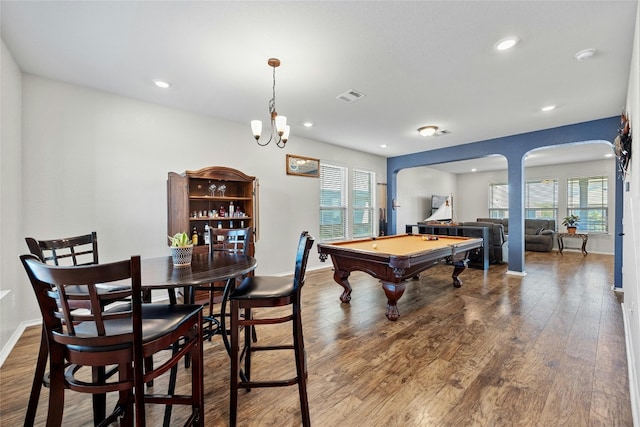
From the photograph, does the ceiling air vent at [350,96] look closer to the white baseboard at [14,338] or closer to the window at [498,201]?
the white baseboard at [14,338]

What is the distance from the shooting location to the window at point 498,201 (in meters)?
9.79

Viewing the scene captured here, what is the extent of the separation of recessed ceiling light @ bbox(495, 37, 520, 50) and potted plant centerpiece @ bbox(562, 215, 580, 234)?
7.89m

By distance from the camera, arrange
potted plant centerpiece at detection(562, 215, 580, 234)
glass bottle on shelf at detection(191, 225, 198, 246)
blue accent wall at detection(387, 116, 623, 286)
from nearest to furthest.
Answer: glass bottle on shelf at detection(191, 225, 198, 246) < blue accent wall at detection(387, 116, 623, 286) < potted plant centerpiece at detection(562, 215, 580, 234)

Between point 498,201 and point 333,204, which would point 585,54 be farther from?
point 498,201

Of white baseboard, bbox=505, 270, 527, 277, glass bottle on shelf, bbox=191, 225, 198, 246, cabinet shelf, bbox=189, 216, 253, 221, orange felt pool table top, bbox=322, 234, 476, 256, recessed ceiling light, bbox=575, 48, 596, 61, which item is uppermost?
recessed ceiling light, bbox=575, 48, 596, 61

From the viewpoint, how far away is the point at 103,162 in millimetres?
3357

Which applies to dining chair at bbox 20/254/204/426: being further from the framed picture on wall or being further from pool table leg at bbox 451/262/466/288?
the framed picture on wall

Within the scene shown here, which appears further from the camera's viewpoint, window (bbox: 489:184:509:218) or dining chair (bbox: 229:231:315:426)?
window (bbox: 489:184:509:218)

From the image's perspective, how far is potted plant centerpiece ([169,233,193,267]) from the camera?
1.88 meters

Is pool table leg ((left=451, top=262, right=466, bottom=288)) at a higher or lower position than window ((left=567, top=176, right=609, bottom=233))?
lower

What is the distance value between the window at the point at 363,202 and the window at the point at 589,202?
247 inches

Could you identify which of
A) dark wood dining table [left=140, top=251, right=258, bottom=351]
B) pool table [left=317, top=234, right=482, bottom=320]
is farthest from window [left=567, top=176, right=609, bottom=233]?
dark wood dining table [left=140, top=251, right=258, bottom=351]

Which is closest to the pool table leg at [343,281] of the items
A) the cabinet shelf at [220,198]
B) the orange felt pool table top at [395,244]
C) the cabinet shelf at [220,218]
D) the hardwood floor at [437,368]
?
the hardwood floor at [437,368]

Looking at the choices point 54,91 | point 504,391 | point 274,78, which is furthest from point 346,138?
point 504,391
